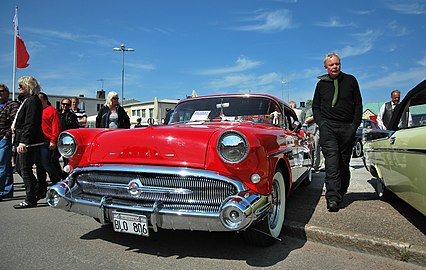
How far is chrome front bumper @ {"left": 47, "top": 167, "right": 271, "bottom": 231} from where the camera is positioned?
2211 mm

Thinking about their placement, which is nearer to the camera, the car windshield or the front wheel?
the front wheel

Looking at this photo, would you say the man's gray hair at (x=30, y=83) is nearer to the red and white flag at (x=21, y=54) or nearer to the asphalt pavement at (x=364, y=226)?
the asphalt pavement at (x=364, y=226)

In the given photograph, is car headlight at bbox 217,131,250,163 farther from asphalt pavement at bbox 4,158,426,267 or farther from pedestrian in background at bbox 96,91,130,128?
pedestrian in background at bbox 96,91,130,128

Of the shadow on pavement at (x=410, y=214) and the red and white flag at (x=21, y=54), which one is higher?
the red and white flag at (x=21, y=54)

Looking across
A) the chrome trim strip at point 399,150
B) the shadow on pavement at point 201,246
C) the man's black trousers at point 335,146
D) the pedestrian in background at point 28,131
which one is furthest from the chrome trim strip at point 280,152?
the pedestrian in background at point 28,131

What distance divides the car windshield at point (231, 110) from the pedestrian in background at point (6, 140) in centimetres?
251

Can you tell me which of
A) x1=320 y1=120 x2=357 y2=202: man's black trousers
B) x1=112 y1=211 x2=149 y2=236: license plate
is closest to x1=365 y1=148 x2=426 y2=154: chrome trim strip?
x1=320 y1=120 x2=357 y2=202: man's black trousers

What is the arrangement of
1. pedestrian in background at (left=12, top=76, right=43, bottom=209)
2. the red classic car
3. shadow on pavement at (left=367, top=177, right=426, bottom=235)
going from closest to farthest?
the red classic car → shadow on pavement at (left=367, top=177, right=426, bottom=235) → pedestrian in background at (left=12, top=76, right=43, bottom=209)

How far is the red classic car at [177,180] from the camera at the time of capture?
2326 millimetres

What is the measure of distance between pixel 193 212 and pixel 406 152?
76.9 inches

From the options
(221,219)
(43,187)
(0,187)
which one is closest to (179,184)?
(221,219)

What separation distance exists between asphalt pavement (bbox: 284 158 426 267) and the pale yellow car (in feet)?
0.87

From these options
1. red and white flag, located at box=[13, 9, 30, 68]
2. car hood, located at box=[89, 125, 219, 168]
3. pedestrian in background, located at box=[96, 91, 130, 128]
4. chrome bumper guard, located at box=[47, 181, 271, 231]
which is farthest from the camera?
red and white flag, located at box=[13, 9, 30, 68]

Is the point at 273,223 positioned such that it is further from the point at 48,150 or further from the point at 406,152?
the point at 48,150
